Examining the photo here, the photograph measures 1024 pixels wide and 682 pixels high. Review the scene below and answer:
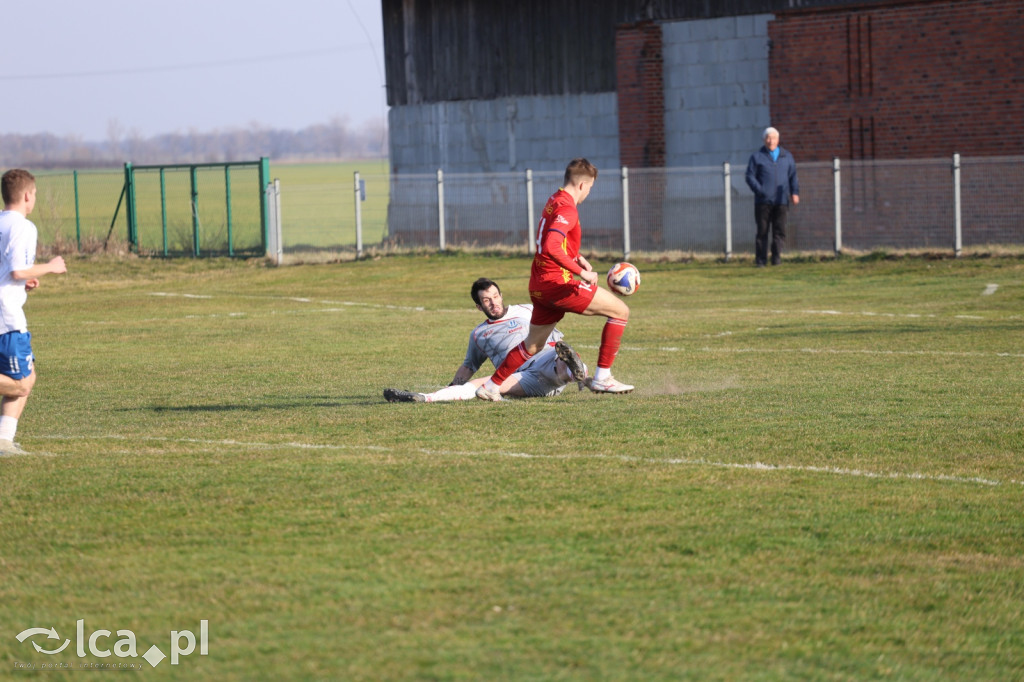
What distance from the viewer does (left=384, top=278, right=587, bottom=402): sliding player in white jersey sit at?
10320 mm

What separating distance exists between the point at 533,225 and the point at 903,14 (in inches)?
348

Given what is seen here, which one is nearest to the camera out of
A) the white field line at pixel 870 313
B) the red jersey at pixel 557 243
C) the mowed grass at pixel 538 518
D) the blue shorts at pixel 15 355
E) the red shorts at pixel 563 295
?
the mowed grass at pixel 538 518

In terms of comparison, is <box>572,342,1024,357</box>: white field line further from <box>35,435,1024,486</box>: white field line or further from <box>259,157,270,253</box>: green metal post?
<box>259,157,270,253</box>: green metal post

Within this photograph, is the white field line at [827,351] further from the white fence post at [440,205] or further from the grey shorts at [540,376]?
the white fence post at [440,205]

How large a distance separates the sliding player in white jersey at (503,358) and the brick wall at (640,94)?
1973 cm

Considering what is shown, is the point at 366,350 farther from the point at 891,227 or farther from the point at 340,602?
the point at 891,227

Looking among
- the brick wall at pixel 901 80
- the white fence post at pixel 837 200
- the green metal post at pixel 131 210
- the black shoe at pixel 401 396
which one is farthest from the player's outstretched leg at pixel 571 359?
the green metal post at pixel 131 210

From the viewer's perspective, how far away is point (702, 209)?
92.1ft

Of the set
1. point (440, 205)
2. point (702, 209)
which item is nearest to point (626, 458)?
point (702, 209)

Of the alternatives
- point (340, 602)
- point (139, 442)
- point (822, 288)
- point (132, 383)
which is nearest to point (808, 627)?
point (340, 602)

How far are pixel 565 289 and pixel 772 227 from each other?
1539 cm

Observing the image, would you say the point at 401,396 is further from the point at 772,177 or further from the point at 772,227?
the point at 772,227

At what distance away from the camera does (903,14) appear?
26.0 metres

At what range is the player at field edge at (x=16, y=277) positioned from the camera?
27.2 ft
